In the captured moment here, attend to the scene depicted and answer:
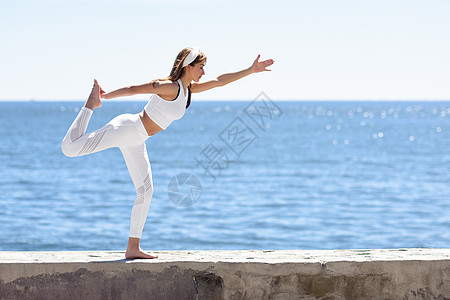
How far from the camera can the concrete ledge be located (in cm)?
448

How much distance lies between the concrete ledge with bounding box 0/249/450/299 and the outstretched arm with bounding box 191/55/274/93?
137cm

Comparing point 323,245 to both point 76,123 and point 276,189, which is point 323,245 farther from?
point 76,123

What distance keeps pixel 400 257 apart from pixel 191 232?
14.2 meters

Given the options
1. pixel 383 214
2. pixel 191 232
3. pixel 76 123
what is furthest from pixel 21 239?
pixel 76 123

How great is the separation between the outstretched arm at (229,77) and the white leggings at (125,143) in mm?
621

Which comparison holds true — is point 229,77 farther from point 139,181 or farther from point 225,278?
point 225,278

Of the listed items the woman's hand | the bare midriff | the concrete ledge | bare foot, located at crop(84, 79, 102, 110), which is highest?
the woman's hand

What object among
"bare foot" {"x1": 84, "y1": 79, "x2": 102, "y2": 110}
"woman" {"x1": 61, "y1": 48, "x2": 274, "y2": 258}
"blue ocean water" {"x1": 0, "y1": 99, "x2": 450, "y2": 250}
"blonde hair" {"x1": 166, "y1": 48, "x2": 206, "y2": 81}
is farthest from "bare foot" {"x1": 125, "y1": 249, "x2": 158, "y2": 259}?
"blue ocean water" {"x1": 0, "y1": 99, "x2": 450, "y2": 250}

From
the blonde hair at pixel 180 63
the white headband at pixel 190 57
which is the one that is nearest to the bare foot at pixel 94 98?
the blonde hair at pixel 180 63

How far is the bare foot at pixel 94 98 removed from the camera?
4660 mm

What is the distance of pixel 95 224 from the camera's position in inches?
775

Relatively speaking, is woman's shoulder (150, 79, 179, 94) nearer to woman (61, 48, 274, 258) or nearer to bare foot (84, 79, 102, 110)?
woman (61, 48, 274, 258)

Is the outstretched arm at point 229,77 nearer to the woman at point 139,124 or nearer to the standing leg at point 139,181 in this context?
the woman at point 139,124

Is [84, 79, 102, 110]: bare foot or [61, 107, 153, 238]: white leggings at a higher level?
[84, 79, 102, 110]: bare foot
